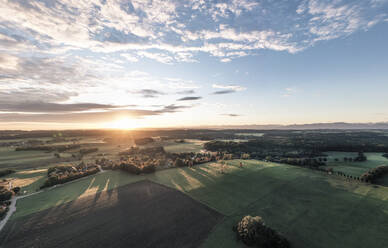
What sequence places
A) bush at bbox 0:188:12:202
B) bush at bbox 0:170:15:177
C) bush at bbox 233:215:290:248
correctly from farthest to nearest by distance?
1. bush at bbox 0:170:15:177
2. bush at bbox 0:188:12:202
3. bush at bbox 233:215:290:248

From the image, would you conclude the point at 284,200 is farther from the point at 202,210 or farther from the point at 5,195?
the point at 5,195

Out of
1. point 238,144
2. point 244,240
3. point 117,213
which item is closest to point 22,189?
point 117,213

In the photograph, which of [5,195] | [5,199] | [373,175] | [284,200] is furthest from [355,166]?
[5,195]

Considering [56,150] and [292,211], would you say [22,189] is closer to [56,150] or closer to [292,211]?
[292,211]

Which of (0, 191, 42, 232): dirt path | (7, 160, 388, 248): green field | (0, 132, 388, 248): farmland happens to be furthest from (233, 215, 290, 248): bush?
(0, 191, 42, 232): dirt path

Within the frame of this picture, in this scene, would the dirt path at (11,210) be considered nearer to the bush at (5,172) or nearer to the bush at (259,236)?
the bush at (5,172)

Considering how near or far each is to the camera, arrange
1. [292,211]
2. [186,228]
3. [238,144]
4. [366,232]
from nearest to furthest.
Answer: [366,232] → [186,228] → [292,211] → [238,144]

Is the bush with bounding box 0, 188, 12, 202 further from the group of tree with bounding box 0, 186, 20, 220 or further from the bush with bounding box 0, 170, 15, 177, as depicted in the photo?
the bush with bounding box 0, 170, 15, 177
